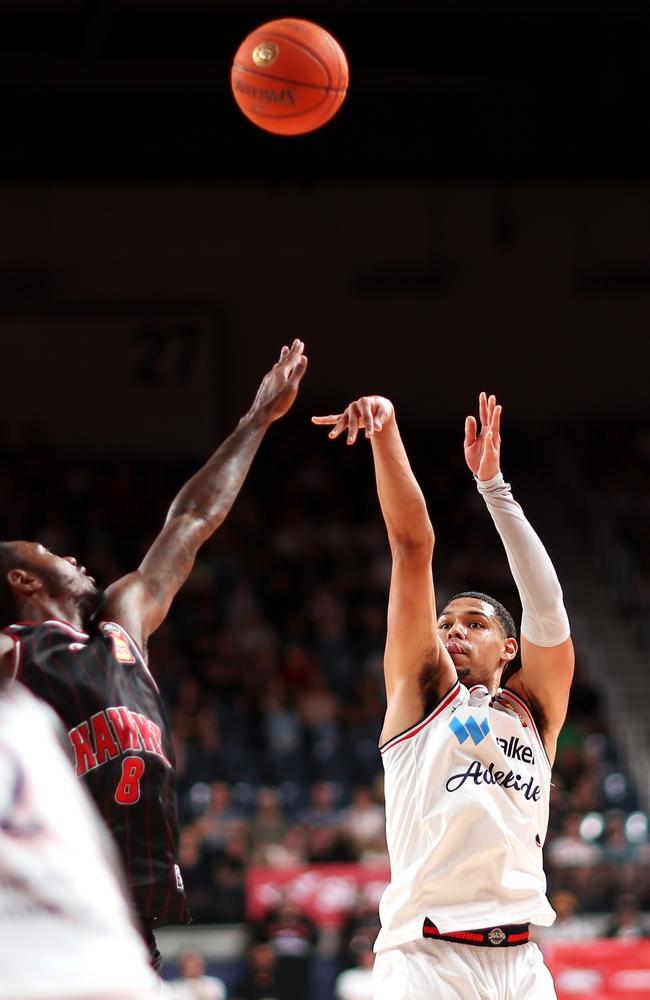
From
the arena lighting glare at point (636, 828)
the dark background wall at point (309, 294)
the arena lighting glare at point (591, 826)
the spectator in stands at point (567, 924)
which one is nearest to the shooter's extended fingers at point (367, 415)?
the spectator in stands at point (567, 924)

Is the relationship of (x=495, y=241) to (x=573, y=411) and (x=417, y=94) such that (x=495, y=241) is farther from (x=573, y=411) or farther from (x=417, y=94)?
(x=417, y=94)

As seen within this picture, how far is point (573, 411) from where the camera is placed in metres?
21.2

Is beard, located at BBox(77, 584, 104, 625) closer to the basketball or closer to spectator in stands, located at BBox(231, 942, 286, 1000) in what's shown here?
the basketball

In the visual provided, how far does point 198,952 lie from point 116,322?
38.8 ft

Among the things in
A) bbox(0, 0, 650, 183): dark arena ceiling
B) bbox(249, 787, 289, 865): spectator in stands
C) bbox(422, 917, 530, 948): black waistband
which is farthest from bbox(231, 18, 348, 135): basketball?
bbox(0, 0, 650, 183): dark arena ceiling

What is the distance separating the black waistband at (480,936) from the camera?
4.38 m

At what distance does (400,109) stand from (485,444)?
33.4ft

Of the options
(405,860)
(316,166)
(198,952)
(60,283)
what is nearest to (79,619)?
(405,860)

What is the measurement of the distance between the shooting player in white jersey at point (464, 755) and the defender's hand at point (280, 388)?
0.40 metres

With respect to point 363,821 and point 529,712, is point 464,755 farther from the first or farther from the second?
point 363,821

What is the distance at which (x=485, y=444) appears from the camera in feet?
16.8

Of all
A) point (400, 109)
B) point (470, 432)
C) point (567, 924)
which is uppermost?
point (400, 109)

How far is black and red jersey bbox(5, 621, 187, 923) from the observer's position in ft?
12.7

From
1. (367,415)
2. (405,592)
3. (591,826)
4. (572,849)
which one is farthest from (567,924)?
(367,415)
